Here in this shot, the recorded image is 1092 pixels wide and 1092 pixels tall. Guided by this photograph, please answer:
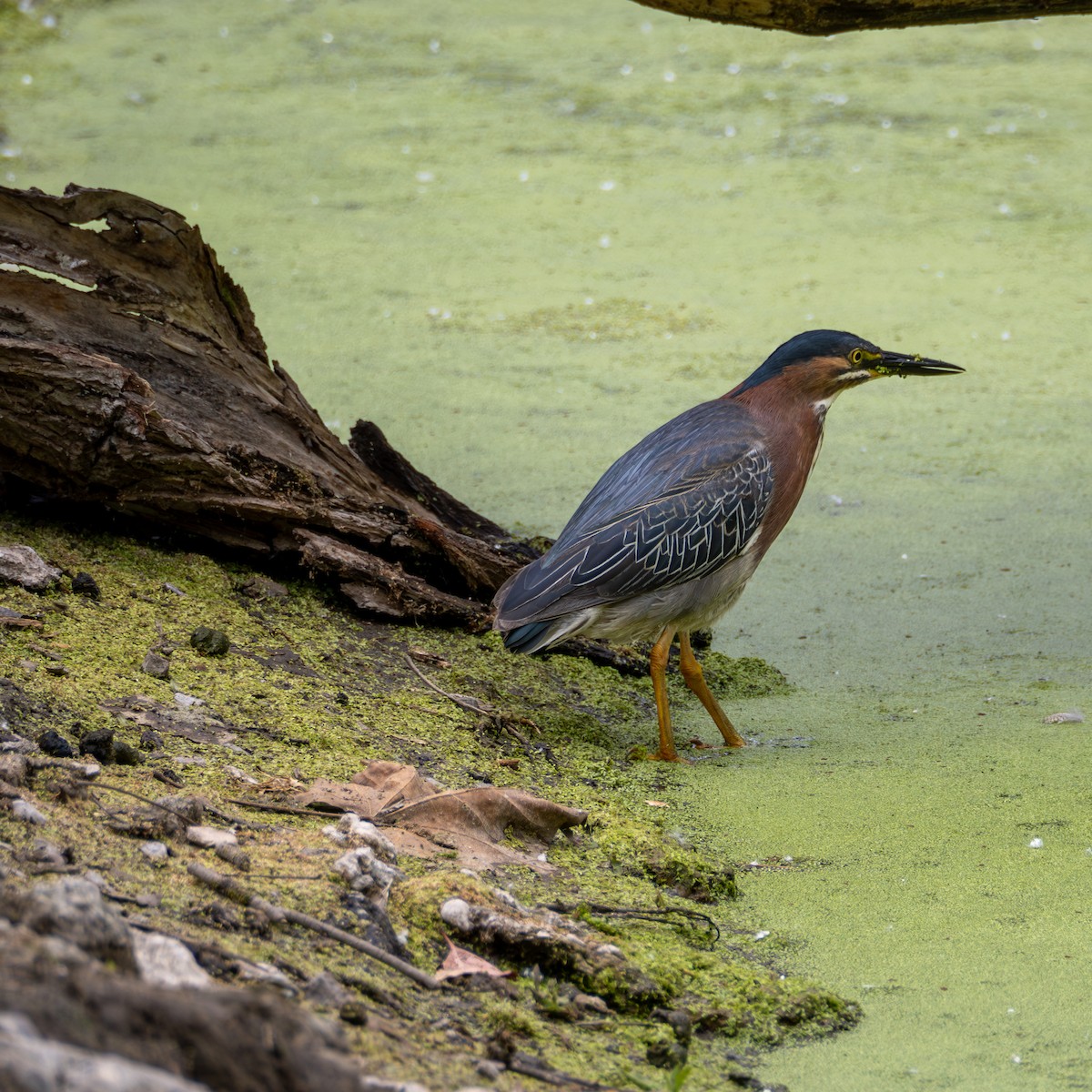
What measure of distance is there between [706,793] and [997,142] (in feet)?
17.4

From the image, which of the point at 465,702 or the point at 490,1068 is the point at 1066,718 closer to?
the point at 465,702

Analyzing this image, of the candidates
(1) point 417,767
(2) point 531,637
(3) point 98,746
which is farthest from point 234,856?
(2) point 531,637

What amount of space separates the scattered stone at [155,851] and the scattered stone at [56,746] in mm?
335

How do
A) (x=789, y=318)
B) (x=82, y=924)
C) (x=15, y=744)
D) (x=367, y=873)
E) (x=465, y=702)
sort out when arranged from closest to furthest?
(x=82, y=924) < (x=367, y=873) < (x=15, y=744) < (x=465, y=702) < (x=789, y=318)

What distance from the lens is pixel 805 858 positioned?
7.93 ft

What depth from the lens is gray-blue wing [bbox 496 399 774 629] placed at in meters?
3.07

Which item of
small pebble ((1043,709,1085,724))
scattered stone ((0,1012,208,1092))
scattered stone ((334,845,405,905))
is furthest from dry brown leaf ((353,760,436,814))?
small pebble ((1043,709,1085,724))

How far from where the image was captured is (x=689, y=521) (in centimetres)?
311

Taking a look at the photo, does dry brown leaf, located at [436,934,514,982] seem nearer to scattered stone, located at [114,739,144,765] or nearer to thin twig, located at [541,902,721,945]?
Answer: thin twig, located at [541,902,721,945]

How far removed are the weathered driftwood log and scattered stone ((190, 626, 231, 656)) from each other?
407 mm

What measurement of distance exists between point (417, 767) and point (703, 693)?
94 cm

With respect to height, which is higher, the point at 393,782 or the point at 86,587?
the point at 86,587

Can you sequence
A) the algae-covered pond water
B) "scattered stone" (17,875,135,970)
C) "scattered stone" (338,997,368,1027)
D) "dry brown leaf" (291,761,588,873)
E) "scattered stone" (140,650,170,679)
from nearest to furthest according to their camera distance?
"scattered stone" (17,875,135,970) → "scattered stone" (338,997,368,1027) → "dry brown leaf" (291,761,588,873) → the algae-covered pond water → "scattered stone" (140,650,170,679)

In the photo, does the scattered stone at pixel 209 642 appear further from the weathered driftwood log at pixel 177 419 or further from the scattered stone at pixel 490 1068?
the scattered stone at pixel 490 1068
